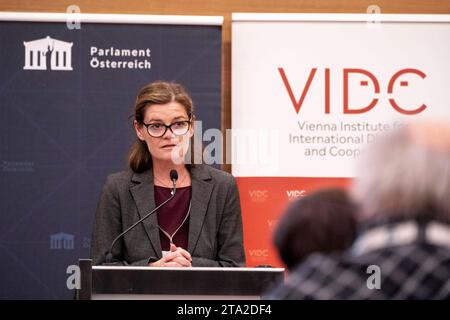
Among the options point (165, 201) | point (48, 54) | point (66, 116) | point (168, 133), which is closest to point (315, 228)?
point (165, 201)

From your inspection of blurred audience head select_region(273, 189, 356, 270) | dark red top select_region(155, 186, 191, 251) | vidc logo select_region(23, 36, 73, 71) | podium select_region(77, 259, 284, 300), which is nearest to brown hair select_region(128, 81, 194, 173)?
dark red top select_region(155, 186, 191, 251)

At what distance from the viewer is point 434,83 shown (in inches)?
219

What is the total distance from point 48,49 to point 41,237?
50.8 inches

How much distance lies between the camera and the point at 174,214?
3836 mm

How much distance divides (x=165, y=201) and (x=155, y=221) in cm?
14

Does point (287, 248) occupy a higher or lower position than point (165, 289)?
higher

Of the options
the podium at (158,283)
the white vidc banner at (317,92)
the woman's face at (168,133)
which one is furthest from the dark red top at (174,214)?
the white vidc banner at (317,92)

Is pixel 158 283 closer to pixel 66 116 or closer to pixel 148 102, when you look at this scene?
pixel 148 102

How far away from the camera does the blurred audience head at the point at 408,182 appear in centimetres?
114

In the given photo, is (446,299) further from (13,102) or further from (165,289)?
(13,102)

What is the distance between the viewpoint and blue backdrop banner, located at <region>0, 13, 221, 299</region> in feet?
17.6

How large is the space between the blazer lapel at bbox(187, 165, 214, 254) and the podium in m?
1.01
